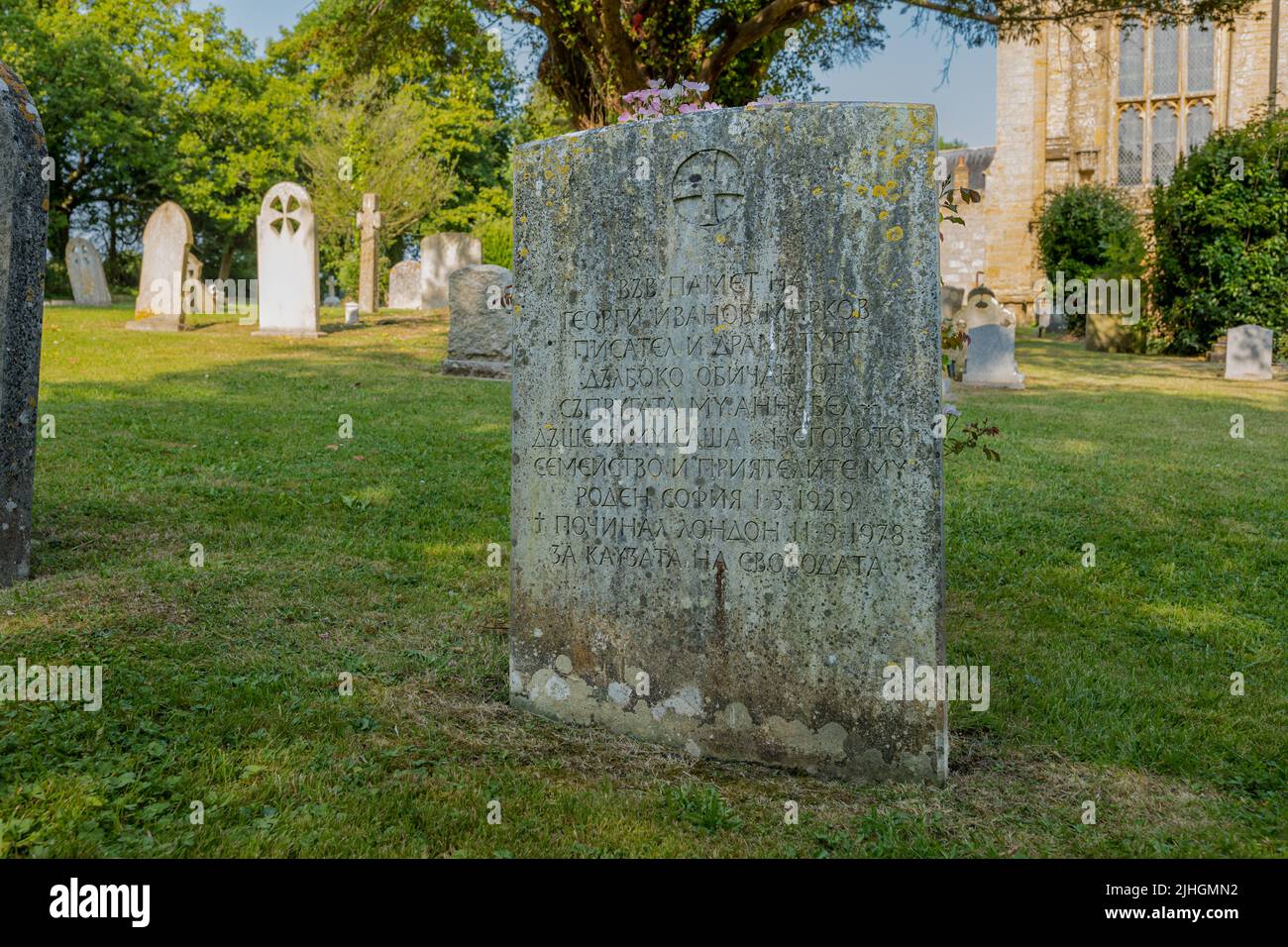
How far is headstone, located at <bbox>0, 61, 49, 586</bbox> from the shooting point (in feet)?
15.0

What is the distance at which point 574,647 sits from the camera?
12.2 ft

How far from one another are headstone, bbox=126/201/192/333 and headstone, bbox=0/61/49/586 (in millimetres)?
13226

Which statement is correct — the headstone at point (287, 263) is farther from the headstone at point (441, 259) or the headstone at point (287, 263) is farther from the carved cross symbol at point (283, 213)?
the headstone at point (441, 259)

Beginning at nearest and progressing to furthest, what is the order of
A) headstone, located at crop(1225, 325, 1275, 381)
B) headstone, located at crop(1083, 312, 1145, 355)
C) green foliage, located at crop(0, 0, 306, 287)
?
headstone, located at crop(1225, 325, 1275, 381) < headstone, located at crop(1083, 312, 1145, 355) < green foliage, located at crop(0, 0, 306, 287)

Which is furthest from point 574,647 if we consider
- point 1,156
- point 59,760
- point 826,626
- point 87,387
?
point 87,387

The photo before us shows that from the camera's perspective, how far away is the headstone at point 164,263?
17125 millimetres

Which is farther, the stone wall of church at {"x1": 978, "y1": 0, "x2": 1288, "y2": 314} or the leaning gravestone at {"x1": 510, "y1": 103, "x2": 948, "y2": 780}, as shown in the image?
the stone wall of church at {"x1": 978, "y1": 0, "x2": 1288, "y2": 314}

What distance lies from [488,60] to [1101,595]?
50.4 ft

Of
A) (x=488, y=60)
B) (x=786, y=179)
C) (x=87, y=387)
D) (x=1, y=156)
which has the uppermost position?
(x=488, y=60)

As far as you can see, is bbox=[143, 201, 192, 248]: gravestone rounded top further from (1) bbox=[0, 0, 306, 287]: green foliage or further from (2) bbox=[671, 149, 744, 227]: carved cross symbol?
(1) bbox=[0, 0, 306, 287]: green foliage

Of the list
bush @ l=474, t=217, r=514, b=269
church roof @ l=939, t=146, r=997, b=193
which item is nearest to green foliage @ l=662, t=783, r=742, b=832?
bush @ l=474, t=217, r=514, b=269

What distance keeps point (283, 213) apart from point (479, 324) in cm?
483
